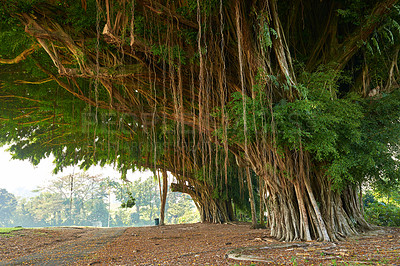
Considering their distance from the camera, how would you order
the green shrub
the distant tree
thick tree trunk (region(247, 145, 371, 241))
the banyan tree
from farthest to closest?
the distant tree
the green shrub
thick tree trunk (region(247, 145, 371, 241))
the banyan tree

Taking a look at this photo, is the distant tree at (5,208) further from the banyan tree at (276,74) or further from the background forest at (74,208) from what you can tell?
the banyan tree at (276,74)

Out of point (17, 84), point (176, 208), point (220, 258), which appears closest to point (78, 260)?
point (220, 258)

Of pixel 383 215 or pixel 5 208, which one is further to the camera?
pixel 5 208

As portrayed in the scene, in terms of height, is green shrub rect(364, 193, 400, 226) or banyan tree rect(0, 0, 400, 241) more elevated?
banyan tree rect(0, 0, 400, 241)

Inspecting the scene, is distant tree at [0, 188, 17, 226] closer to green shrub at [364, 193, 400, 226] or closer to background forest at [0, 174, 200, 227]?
background forest at [0, 174, 200, 227]

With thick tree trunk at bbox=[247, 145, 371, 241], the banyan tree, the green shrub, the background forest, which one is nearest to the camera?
the banyan tree

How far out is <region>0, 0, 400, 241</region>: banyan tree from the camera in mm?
3768

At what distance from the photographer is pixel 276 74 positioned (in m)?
4.39

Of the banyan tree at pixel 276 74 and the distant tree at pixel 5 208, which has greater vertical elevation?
the banyan tree at pixel 276 74

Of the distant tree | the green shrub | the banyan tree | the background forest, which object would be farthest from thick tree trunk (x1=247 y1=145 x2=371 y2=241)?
the distant tree

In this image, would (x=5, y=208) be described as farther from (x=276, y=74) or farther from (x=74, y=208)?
(x=276, y=74)

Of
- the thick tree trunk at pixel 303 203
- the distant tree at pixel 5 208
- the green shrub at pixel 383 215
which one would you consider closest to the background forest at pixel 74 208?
the distant tree at pixel 5 208

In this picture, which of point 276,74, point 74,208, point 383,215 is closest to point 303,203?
point 276,74

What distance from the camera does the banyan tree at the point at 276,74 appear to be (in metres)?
3.77
